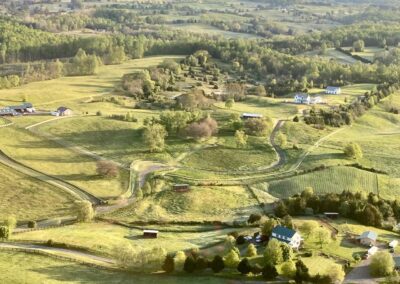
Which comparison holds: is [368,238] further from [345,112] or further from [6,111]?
[6,111]

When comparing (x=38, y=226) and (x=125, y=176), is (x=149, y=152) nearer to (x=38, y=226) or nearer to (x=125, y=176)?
(x=125, y=176)

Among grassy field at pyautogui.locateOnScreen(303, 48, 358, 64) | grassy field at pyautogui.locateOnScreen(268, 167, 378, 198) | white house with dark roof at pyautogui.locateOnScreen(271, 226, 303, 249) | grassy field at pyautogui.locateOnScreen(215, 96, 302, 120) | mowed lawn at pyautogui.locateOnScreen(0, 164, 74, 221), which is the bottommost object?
mowed lawn at pyautogui.locateOnScreen(0, 164, 74, 221)

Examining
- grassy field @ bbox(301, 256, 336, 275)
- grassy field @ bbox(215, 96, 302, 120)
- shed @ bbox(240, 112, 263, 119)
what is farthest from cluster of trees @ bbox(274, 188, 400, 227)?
grassy field @ bbox(215, 96, 302, 120)

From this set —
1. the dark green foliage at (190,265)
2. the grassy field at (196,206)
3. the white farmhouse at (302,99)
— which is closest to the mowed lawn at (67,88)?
the white farmhouse at (302,99)

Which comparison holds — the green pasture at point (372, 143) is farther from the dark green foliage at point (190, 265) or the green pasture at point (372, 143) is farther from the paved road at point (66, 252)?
the paved road at point (66, 252)

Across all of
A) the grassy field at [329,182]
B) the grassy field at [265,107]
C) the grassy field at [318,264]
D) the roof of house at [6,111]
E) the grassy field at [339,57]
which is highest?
the grassy field at [339,57]

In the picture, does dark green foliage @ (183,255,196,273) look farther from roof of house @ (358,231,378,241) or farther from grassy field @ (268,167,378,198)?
grassy field @ (268,167,378,198)
